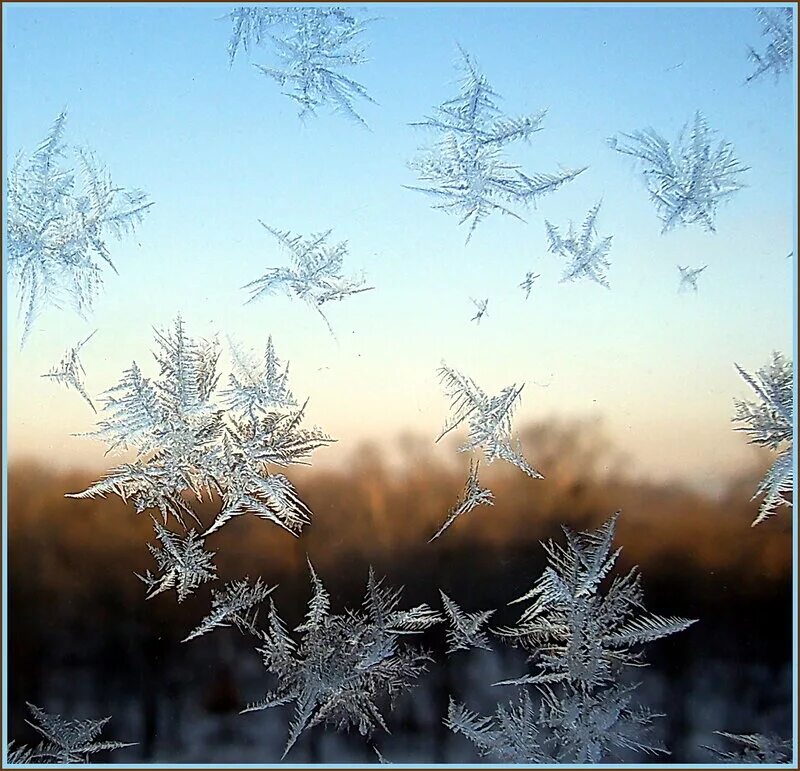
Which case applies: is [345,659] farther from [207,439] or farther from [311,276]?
[311,276]

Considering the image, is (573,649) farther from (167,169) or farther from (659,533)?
(167,169)

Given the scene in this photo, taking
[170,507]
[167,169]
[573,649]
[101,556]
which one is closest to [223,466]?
[170,507]

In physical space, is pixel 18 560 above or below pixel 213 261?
below

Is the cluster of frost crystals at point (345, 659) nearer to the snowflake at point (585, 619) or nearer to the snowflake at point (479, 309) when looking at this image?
the snowflake at point (585, 619)

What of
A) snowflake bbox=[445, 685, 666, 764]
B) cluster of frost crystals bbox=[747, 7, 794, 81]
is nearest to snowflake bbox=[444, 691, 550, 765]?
snowflake bbox=[445, 685, 666, 764]


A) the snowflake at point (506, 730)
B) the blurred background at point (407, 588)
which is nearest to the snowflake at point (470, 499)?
the blurred background at point (407, 588)
